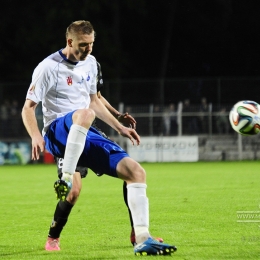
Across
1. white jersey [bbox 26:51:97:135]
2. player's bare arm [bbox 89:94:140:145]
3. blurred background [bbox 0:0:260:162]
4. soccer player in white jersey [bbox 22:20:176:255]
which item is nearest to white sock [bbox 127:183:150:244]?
soccer player in white jersey [bbox 22:20:176:255]

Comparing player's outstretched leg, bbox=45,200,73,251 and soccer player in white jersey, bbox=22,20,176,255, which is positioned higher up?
soccer player in white jersey, bbox=22,20,176,255

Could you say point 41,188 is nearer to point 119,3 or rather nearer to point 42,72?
point 42,72

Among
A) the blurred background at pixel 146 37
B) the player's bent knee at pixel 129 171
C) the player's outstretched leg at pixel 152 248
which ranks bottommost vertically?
the player's outstretched leg at pixel 152 248

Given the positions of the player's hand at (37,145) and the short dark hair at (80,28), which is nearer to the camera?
the player's hand at (37,145)

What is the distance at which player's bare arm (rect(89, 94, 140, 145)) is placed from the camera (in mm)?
6816

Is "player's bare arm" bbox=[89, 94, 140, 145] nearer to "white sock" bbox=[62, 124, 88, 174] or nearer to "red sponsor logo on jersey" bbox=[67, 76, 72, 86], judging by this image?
"red sponsor logo on jersey" bbox=[67, 76, 72, 86]

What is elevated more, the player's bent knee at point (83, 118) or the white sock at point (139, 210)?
the player's bent knee at point (83, 118)

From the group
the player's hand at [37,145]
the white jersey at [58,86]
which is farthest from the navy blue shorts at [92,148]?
the player's hand at [37,145]

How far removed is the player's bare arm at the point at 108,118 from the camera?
6.82 metres

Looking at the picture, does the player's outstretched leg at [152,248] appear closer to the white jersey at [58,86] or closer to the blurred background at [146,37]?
the white jersey at [58,86]

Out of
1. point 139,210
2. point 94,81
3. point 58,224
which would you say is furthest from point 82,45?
point 58,224

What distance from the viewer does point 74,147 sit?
607cm

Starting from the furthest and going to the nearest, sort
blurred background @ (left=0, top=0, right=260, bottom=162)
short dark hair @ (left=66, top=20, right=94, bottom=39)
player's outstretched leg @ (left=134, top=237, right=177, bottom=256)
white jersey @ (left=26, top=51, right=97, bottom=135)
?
blurred background @ (left=0, top=0, right=260, bottom=162) < white jersey @ (left=26, top=51, right=97, bottom=135) < short dark hair @ (left=66, top=20, right=94, bottom=39) < player's outstretched leg @ (left=134, top=237, right=177, bottom=256)

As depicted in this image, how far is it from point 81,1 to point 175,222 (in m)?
32.1
